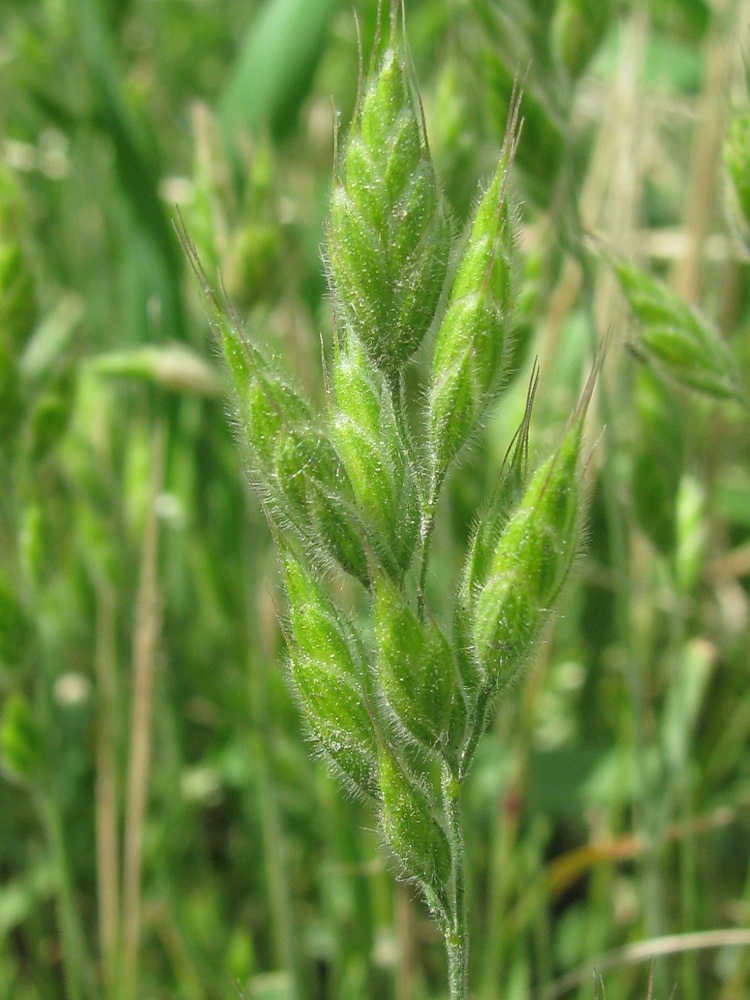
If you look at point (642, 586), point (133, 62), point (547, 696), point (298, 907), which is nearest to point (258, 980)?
point (298, 907)

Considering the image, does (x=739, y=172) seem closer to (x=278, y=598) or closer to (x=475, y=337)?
(x=475, y=337)

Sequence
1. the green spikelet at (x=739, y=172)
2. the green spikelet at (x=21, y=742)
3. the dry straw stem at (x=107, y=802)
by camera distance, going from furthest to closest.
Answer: the dry straw stem at (x=107, y=802) < the green spikelet at (x=21, y=742) < the green spikelet at (x=739, y=172)

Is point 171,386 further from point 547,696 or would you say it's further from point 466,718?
point 466,718

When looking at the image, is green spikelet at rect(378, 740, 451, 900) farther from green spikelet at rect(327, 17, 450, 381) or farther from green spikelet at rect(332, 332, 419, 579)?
green spikelet at rect(327, 17, 450, 381)

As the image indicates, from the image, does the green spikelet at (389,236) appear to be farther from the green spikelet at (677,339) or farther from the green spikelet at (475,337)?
the green spikelet at (677,339)

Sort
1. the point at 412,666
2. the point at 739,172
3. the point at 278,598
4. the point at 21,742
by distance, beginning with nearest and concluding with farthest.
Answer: the point at 412,666 → the point at 739,172 → the point at 21,742 → the point at 278,598

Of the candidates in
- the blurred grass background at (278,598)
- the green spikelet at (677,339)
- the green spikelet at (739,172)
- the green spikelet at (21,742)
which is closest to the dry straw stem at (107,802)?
the blurred grass background at (278,598)

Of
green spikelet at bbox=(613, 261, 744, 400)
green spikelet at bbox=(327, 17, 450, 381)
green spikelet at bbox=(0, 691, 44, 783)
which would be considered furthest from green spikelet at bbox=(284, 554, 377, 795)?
green spikelet at bbox=(0, 691, 44, 783)


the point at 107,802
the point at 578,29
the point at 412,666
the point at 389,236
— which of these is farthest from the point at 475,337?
the point at 107,802
